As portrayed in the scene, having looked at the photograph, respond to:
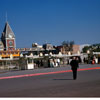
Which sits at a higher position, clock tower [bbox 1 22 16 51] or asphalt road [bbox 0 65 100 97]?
clock tower [bbox 1 22 16 51]

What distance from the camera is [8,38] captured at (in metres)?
126

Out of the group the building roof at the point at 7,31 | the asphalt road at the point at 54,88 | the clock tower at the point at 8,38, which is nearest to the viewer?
the asphalt road at the point at 54,88

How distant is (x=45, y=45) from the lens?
14538 centimetres

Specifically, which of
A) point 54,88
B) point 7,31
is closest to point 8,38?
point 7,31

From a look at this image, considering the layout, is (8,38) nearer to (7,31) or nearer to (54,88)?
(7,31)

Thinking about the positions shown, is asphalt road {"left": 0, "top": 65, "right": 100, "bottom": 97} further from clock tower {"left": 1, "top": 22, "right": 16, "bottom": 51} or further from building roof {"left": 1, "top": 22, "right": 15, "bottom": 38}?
building roof {"left": 1, "top": 22, "right": 15, "bottom": 38}

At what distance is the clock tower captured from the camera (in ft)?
411

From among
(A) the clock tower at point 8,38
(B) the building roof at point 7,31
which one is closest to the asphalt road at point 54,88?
(A) the clock tower at point 8,38

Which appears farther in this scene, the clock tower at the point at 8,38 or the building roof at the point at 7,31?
the building roof at the point at 7,31

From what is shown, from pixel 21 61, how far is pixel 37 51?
98227 mm

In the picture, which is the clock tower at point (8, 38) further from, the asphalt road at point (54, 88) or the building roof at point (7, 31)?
the asphalt road at point (54, 88)

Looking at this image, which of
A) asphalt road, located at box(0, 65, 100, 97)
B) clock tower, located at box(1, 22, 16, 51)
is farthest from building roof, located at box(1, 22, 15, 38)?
asphalt road, located at box(0, 65, 100, 97)

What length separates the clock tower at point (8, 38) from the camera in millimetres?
125194

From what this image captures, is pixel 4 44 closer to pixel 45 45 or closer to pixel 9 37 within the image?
pixel 9 37
